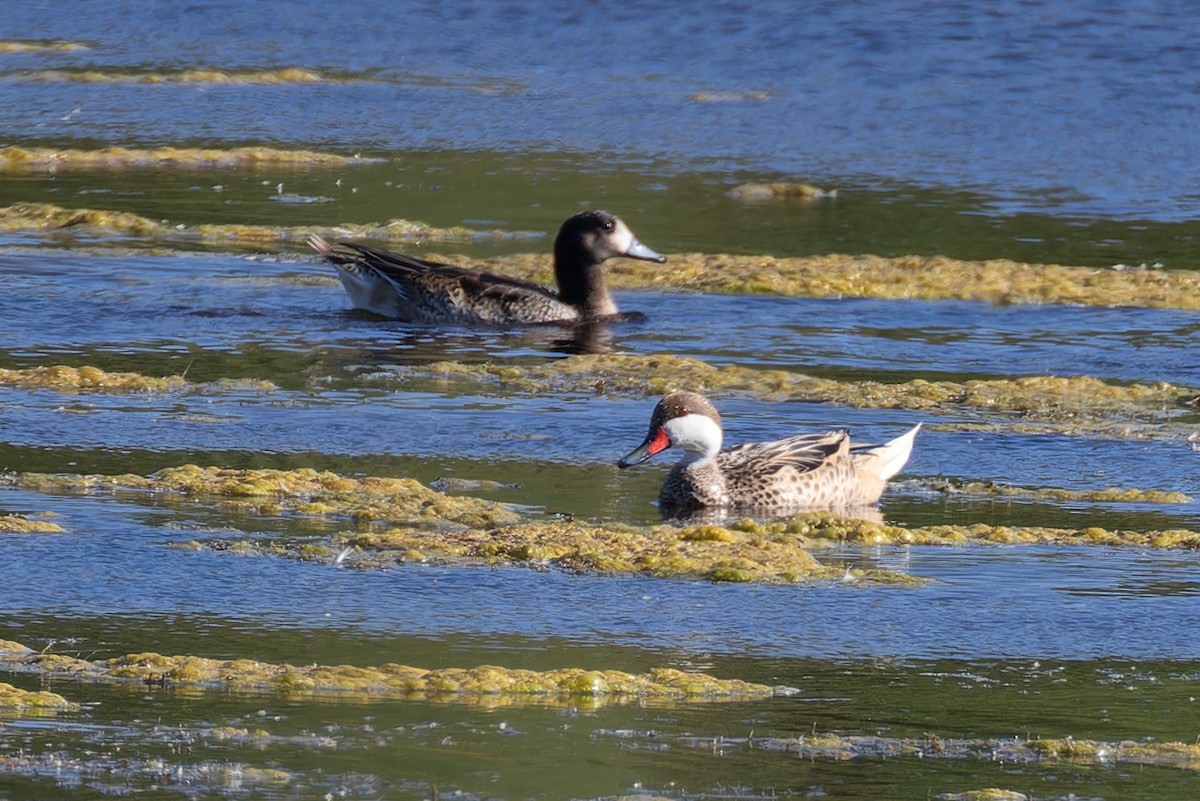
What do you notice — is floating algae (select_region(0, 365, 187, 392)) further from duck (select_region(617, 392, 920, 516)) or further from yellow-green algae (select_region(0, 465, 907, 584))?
duck (select_region(617, 392, 920, 516))

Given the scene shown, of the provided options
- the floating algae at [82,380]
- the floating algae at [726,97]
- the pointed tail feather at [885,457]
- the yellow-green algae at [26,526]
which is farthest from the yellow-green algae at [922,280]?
the yellow-green algae at [26,526]

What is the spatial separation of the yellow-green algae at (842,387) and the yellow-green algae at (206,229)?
15.8ft

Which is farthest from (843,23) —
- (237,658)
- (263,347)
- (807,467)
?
(237,658)

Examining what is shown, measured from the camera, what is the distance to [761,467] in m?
9.95

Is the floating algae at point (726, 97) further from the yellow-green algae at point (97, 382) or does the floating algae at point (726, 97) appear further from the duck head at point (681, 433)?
the duck head at point (681, 433)

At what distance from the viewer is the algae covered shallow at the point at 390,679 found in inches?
257

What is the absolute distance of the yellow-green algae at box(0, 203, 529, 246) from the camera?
17516mm

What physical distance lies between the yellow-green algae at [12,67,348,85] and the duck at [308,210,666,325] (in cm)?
1006

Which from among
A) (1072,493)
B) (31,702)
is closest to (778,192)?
(1072,493)

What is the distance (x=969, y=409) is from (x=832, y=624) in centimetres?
437

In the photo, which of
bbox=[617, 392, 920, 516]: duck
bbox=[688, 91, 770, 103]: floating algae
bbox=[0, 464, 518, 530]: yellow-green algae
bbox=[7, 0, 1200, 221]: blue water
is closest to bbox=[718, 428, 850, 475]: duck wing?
bbox=[617, 392, 920, 516]: duck

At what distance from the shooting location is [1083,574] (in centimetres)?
827

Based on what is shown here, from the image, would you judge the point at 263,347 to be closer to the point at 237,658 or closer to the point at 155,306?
the point at 155,306

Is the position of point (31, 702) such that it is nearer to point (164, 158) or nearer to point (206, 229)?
point (206, 229)
